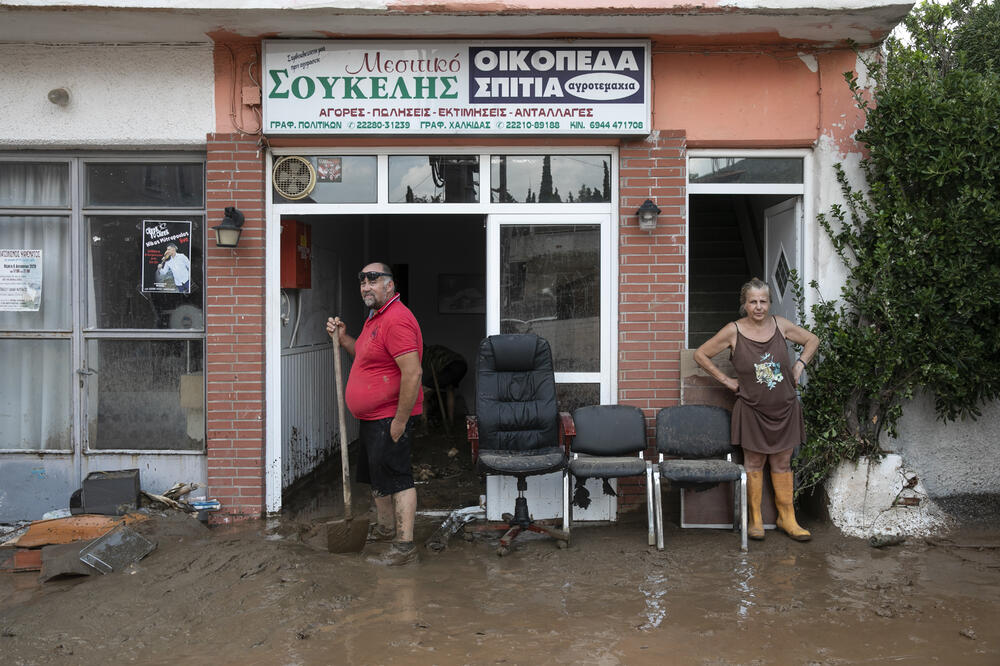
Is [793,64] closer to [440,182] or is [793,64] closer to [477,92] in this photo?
[477,92]

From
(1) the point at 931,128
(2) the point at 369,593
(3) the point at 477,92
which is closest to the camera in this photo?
(2) the point at 369,593

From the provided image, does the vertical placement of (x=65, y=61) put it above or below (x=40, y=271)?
above

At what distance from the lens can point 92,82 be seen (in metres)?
5.47

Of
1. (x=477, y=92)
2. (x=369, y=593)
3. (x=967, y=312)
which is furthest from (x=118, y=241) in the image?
(x=967, y=312)

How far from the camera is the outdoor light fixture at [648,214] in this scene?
210 inches

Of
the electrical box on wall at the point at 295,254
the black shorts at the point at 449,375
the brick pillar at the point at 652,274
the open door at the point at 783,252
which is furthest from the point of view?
the black shorts at the point at 449,375

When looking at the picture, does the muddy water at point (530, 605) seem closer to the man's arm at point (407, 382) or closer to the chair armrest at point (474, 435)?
the chair armrest at point (474, 435)

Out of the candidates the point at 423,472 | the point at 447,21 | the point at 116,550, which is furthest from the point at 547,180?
the point at 116,550

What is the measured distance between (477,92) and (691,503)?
3.13m

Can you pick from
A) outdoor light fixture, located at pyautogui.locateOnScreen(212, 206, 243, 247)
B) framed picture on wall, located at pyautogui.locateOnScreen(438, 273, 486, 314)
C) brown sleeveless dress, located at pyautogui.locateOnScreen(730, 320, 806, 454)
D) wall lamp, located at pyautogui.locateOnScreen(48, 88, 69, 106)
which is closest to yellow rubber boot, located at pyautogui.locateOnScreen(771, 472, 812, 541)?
brown sleeveless dress, located at pyautogui.locateOnScreen(730, 320, 806, 454)

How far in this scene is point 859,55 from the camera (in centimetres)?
547

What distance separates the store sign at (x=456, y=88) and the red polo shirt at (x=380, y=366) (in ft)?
4.66

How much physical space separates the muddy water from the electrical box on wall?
1.90 meters

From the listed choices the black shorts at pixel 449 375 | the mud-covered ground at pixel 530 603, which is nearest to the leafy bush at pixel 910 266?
the mud-covered ground at pixel 530 603
